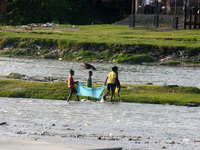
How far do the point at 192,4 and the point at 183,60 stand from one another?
40.6 ft

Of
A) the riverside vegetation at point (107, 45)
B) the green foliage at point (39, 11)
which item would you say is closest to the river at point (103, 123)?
the riverside vegetation at point (107, 45)

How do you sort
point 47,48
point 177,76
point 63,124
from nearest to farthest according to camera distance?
point 63,124, point 177,76, point 47,48

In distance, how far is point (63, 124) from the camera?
1477 centimetres

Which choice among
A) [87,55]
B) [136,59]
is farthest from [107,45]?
[136,59]

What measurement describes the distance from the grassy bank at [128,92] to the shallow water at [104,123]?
24.0 inches

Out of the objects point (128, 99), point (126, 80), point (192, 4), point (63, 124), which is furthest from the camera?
point (192, 4)

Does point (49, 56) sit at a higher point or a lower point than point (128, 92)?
lower

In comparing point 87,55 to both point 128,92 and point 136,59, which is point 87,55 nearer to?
point 136,59

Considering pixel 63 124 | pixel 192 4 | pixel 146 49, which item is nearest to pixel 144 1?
pixel 192 4

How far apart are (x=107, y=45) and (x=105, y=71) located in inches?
268

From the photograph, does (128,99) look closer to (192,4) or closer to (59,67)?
(59,67)

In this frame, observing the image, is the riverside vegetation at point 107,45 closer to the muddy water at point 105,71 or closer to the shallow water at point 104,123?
the muddy water at point 105,71

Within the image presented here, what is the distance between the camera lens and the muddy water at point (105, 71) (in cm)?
2754

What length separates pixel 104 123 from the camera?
15109mm
